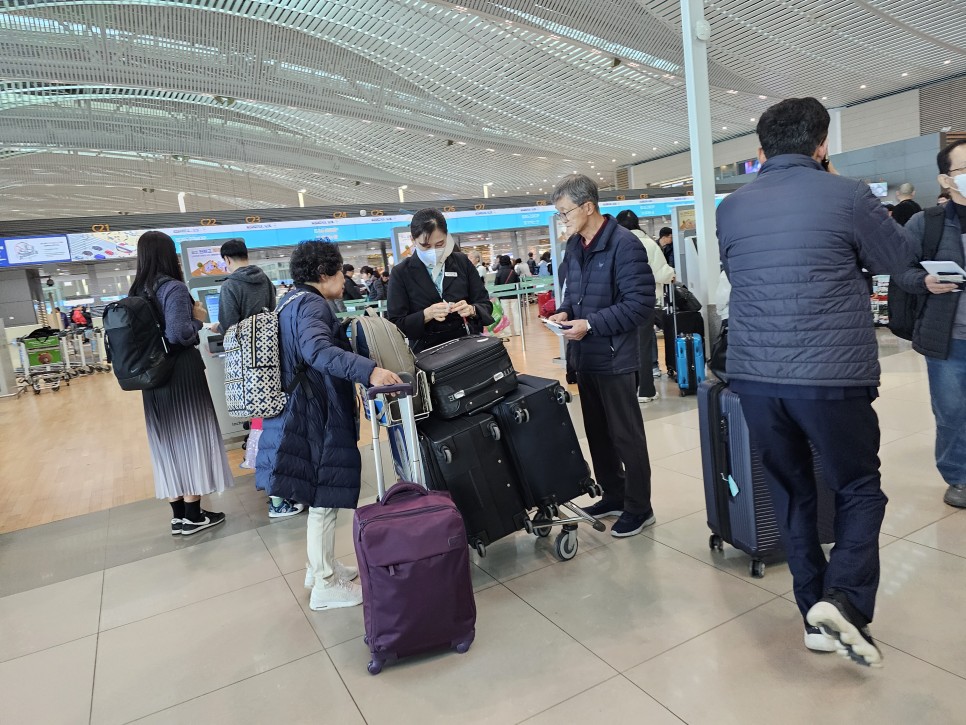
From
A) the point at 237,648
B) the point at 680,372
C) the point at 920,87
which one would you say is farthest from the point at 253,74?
the point at 920,87

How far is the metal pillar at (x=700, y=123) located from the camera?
14.6ft

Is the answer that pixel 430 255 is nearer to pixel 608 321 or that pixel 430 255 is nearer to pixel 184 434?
pixel 608 321

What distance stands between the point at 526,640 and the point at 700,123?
3795 millimetres

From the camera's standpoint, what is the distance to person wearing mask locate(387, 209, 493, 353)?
2953 mm

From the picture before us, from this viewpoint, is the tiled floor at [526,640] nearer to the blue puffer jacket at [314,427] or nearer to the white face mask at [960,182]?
the blue puffer jacket at [314,427]

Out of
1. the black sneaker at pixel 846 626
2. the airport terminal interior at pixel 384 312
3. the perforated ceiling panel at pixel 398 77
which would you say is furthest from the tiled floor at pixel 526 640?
the perforated ceiling panel at pixel 398 77

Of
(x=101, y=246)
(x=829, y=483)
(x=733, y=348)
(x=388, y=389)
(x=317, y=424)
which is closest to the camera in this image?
(x=829, y=483)

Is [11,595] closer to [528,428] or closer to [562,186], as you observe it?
[528,428]

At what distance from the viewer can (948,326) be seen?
2.62 meters

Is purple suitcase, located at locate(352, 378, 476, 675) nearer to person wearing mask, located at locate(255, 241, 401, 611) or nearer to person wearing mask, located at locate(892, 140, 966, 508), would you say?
person wearing mask, located at locate(255, 241, 401, 611)

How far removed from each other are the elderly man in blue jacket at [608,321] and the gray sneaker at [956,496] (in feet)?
4.15

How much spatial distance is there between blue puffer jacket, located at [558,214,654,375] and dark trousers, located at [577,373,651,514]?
0.07 m

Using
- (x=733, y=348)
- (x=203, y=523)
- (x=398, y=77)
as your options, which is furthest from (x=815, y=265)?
(x=398, y=77)

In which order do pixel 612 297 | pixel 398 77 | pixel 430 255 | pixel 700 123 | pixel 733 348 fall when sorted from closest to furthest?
1. pixel 733 348
2. pixel 612 297
3. pixel 430 255
4. pixel 700 123
5. pixel 398 77
